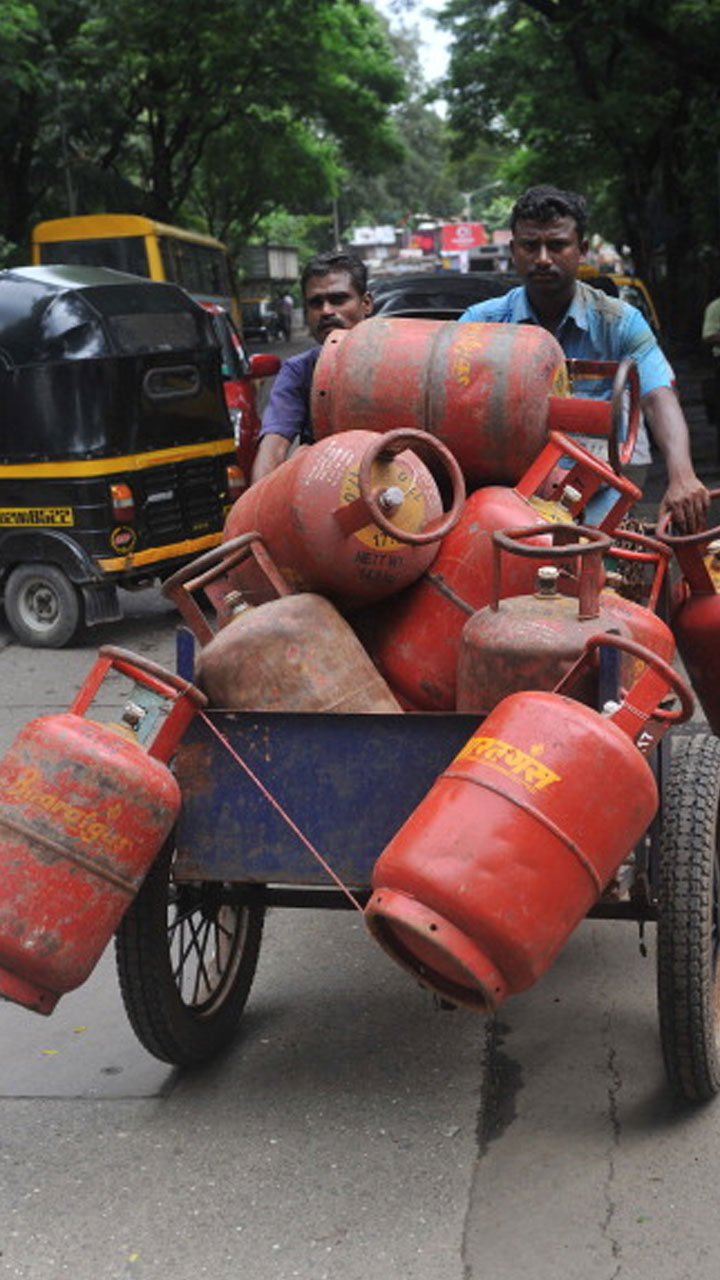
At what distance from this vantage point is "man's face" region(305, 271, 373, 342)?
542 cm

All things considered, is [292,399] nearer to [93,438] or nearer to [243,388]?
[93,438]

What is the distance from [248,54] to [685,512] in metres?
27.7

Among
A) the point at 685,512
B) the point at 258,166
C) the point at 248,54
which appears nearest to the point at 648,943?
the point at 685,512

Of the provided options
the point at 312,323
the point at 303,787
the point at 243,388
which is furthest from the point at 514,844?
the point at 243,388

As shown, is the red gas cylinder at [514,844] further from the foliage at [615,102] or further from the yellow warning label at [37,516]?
the foliage at [615,102]

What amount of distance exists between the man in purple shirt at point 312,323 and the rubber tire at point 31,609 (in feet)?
15.1

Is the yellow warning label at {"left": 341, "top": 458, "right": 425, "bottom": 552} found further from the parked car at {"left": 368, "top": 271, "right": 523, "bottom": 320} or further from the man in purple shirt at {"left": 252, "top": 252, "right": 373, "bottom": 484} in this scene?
the parked car at {"left": 368, "top": 271, "right": 523, "bottom": 320}

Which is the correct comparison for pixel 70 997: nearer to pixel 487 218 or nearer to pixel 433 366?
pixel 433 366

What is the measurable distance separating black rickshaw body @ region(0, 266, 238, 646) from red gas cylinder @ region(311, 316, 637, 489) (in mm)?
5322

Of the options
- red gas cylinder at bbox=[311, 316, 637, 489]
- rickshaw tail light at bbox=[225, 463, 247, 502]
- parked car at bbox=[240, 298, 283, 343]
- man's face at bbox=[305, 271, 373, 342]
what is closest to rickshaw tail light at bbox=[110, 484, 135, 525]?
rickshaw tail light at bbox=[225, 463, 247, 502]

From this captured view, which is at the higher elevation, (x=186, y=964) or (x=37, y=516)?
(x=37, y=516)

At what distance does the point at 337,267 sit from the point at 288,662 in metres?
2.09

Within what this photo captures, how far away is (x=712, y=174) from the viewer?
82.5 ft

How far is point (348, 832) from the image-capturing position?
12.2 feet
